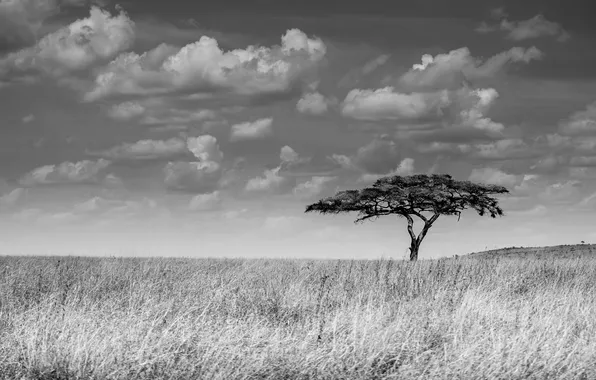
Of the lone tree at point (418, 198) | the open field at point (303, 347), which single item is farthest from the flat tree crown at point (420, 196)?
the open field at point (303, 347)

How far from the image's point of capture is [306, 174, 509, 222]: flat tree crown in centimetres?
3838

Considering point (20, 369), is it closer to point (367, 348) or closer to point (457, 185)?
point (367, 348)

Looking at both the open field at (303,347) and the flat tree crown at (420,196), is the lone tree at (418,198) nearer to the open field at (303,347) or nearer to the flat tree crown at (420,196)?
the flat tree crown at (420,196)

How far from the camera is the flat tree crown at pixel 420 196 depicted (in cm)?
3838

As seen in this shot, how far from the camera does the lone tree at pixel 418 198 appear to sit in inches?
1513

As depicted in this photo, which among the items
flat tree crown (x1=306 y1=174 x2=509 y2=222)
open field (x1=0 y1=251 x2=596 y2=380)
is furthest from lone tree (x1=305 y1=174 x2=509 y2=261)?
open field (x1=0 y1=251 x2=596 y2=380)

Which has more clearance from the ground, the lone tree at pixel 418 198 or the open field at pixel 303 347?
the lone tree at pixel 418 198

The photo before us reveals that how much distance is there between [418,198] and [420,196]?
0.22 m

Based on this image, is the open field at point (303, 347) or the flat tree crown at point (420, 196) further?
the flat tree crown at point (420, 196)

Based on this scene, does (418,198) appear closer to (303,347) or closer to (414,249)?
(414,249)

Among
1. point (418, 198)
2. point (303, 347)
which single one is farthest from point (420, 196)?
point (303, 347)

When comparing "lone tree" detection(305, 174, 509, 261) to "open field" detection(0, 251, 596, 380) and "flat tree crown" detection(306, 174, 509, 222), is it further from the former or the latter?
"open field" detection(0, 251, 596, 380)

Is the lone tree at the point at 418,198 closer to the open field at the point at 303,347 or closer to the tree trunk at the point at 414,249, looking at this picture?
the tree trunk at the point at 414,249

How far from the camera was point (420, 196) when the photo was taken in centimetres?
3825
